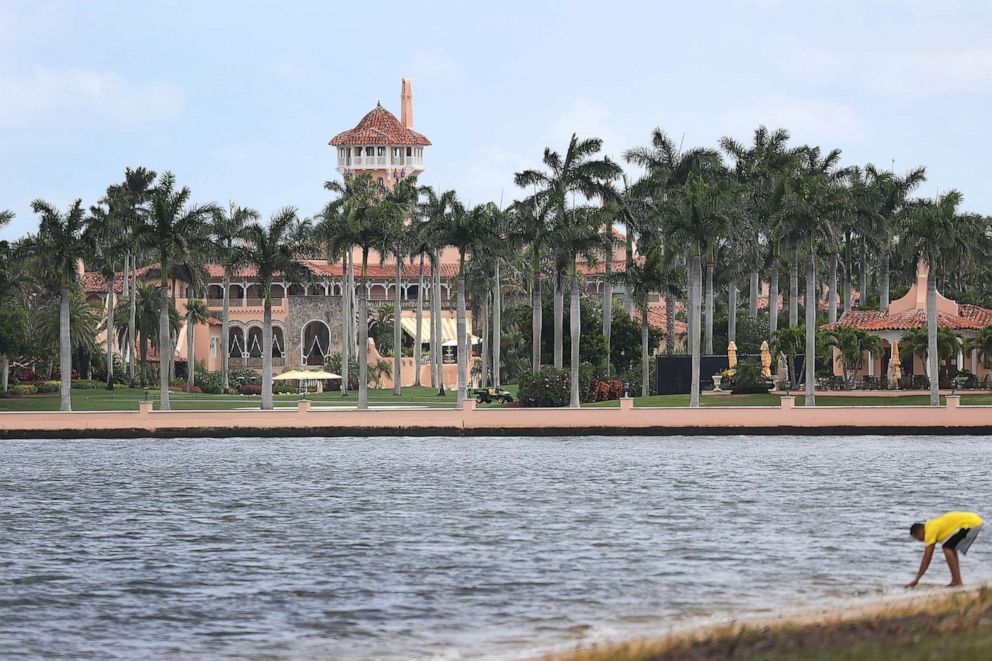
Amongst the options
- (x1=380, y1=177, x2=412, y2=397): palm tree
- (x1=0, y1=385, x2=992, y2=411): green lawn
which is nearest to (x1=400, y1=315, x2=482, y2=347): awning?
(x1=0, y1=385, x2=992, y2=411): green lawn

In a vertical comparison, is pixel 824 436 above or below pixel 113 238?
below

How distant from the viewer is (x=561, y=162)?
7700 centimetres

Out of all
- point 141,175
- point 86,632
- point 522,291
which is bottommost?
point 86,632

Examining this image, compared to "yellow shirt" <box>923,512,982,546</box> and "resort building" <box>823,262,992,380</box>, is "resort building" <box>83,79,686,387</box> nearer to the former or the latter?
"resort building" <box>823,262,992,380</box>

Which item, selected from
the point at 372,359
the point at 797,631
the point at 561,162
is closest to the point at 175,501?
the point at 797,631

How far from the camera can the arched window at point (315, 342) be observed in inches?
4899

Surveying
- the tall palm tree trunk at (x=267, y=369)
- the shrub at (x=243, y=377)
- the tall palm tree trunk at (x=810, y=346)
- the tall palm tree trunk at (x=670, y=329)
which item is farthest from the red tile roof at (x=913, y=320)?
the shrub at (x=243, y=377)

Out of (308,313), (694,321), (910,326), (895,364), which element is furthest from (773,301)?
(308,313)

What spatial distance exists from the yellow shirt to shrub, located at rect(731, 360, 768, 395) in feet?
198

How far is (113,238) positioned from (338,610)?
70.0m

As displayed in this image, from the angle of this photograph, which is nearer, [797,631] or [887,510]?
[797,631]

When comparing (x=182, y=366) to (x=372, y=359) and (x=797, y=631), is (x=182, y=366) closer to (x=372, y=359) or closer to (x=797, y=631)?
(x=372, y=359)

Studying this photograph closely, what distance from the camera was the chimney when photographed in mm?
186000

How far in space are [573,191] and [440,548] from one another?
163 ft
